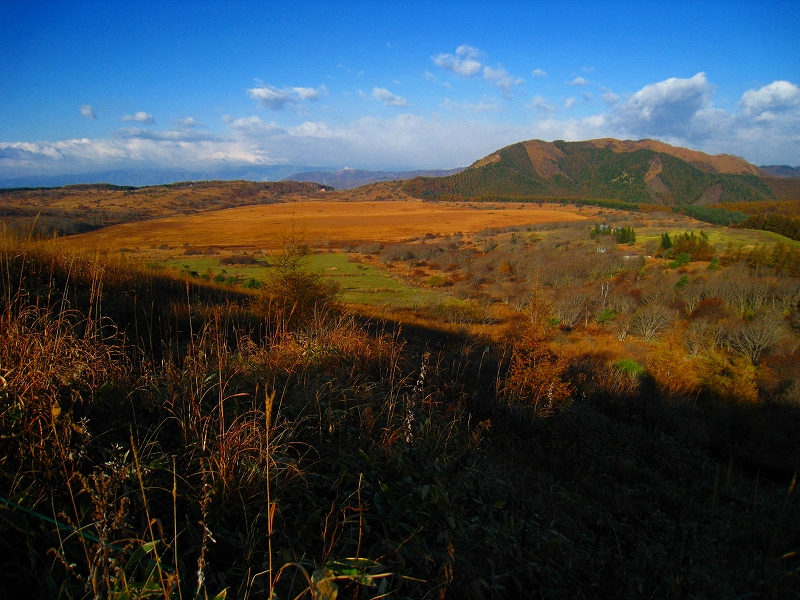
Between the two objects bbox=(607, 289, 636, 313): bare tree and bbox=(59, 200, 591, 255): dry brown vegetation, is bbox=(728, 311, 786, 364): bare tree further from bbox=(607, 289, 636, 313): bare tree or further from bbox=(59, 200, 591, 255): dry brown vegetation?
bbox=(59, 200, 591, 255): dry brown vegetation

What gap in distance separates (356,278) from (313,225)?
53.1 meters

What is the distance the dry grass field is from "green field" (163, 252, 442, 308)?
7.98m

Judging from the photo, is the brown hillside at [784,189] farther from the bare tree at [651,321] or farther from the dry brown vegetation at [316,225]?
the bare tree at [651,321]

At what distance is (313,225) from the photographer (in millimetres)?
93062

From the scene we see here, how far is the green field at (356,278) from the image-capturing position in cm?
3378

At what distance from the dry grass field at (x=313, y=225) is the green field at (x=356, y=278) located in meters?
7.98

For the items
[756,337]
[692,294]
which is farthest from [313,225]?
[756,337]

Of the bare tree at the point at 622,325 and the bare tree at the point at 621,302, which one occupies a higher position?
the bare tree at the point at 621,302

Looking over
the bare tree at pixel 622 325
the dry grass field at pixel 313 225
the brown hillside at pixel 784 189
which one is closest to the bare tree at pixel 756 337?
the bare tree at pixel 622 325

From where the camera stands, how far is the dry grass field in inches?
2586

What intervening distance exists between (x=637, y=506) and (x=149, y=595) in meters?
5.25

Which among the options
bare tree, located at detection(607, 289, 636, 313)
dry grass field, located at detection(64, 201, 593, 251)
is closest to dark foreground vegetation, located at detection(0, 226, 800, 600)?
bare tree, located at detection(607, 289, 636, 313)

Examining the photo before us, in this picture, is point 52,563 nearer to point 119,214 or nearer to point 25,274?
point 25,274

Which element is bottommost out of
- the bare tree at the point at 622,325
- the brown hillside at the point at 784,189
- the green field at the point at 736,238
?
the bare tree at the point at 622,325
